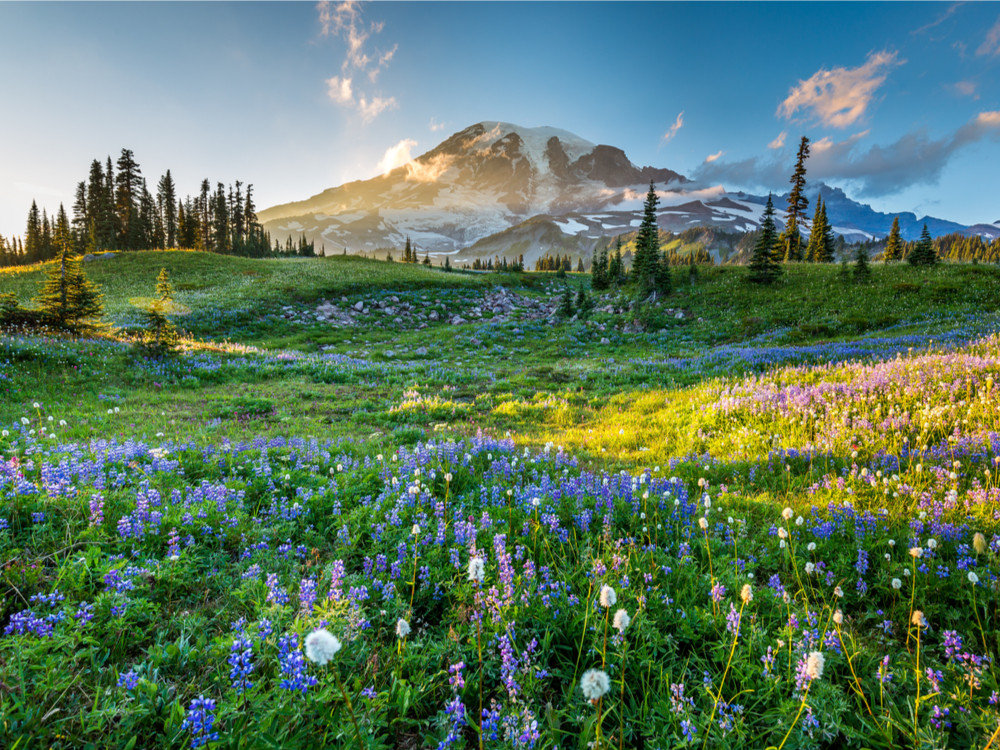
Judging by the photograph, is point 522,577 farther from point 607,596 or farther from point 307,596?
point 307,596

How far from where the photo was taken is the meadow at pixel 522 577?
234 cm

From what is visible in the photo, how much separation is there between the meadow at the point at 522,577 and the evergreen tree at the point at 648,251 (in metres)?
28.9

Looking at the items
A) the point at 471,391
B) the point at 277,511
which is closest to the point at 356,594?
the point at 277,511

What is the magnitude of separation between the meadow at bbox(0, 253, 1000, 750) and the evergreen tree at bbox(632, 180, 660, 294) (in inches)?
1139

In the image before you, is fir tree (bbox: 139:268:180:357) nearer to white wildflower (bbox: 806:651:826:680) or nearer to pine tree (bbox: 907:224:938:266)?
white wildflower (bbox: 806:651:826:680)

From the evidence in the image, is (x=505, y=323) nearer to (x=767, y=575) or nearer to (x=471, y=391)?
(x=471, y=391)

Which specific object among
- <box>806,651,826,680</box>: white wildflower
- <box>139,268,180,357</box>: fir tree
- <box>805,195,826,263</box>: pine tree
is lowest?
<box>806,651,826,680</box>: white wildflower

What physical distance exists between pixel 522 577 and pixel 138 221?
107 meters

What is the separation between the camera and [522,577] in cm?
349

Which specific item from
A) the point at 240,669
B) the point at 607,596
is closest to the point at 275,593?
the point at 240,669

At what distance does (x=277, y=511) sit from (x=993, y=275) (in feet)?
148

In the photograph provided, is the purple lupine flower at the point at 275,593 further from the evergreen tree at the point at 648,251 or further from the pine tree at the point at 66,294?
the evergreen tree at the point at 648,251

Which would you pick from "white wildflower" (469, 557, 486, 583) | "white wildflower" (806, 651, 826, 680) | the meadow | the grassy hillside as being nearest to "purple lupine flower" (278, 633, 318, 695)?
the meadow

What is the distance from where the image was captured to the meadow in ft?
7.67
